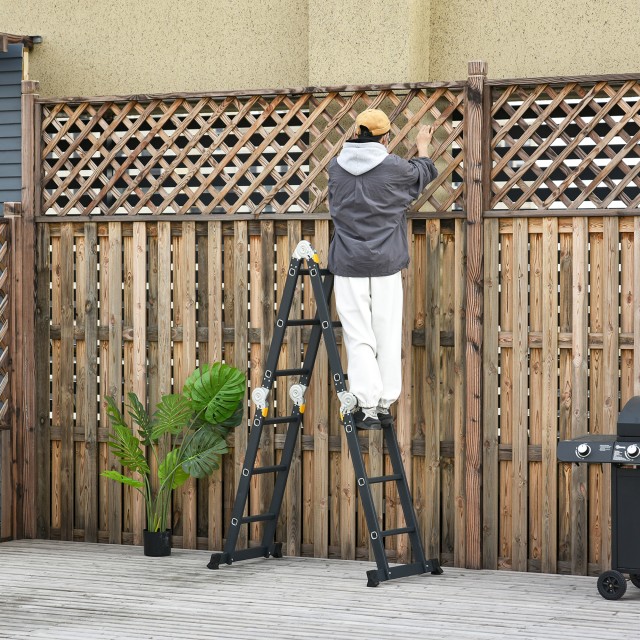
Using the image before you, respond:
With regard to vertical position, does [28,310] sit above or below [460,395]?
above

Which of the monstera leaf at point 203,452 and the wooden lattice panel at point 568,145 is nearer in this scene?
the wooden lattice panel at point 568,145

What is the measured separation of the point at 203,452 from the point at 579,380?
2072 mm

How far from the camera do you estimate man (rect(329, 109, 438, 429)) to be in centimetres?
611

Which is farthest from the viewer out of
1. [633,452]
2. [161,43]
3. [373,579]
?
[161,43]

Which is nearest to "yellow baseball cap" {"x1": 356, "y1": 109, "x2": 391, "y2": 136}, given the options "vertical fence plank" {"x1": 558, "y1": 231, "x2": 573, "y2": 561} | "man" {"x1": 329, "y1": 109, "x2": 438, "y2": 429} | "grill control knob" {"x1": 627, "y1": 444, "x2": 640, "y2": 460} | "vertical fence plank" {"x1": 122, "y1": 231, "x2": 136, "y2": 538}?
"man" {"x1": 329, "y1": 109, "x2": 438, "y2": 429}

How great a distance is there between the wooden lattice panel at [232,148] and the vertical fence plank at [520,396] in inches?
18.2

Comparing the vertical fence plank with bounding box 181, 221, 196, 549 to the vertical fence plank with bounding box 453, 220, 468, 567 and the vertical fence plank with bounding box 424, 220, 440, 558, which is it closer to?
the vertical fence plank with bounding box 424, 220, 440, 558

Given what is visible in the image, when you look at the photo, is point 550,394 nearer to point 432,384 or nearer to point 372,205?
point 432,384

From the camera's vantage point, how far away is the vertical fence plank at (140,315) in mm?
7043

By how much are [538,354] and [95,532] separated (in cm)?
282

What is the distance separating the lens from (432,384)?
6488 mm

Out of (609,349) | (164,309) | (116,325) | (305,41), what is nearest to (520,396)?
(609,349)

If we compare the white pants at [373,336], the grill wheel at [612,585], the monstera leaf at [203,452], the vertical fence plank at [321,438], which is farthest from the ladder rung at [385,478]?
the grill wheel at [612,585]

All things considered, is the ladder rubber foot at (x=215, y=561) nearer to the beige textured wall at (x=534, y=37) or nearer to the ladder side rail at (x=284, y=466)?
the ladder side rail at (x=284, y=466)
